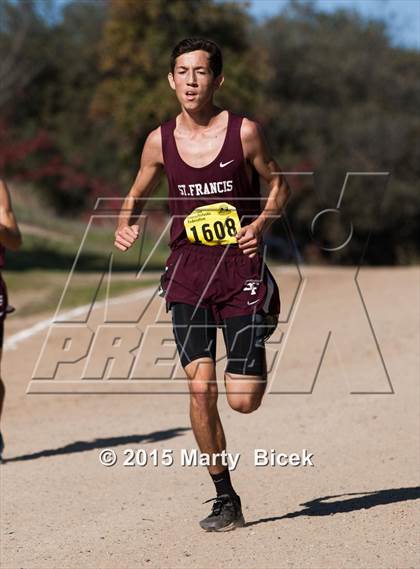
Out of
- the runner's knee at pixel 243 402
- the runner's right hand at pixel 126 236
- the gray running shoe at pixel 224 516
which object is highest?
the runner's right hand at pixel 126 236

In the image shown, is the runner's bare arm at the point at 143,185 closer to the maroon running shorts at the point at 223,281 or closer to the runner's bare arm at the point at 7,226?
the maroon running shorts at the point at 223,281

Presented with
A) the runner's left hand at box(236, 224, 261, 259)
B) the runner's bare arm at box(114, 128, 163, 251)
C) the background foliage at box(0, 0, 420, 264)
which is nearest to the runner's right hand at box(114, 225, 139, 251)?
the runner's bare arm at box(114, 128, 163, 251)

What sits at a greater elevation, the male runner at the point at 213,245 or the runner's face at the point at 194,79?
the runner's face at the point at 194,79

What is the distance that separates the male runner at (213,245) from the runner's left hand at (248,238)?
0.01 meters

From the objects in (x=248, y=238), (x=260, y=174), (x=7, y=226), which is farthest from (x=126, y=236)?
(x=7, y=226)

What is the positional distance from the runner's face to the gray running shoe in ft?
7.14

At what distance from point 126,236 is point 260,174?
0.82 metres

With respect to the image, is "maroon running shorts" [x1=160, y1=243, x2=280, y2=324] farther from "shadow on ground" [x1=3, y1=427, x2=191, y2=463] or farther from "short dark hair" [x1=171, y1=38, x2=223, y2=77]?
"shadow on ground" [x1=3, y1=427, x2=191, y2=463]

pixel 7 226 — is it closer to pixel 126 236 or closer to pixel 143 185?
pixel 143 185

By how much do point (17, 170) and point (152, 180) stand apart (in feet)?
115

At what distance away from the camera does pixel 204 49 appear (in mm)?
6316

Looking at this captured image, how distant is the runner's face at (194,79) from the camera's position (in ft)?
Answer: 20.6

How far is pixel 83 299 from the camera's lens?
19609mm

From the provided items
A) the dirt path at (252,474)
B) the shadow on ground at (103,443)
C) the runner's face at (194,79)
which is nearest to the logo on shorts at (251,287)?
the runner's face at (194,79)
